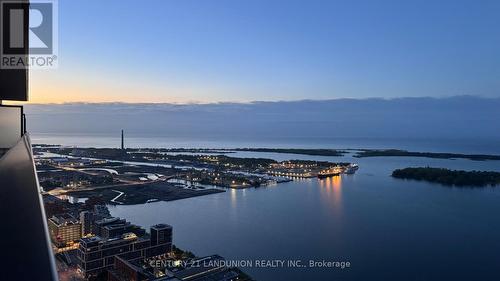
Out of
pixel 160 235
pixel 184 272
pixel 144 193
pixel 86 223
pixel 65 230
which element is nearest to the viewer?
pixel 184 272

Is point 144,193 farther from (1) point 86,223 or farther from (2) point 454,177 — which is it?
(2) point 454,177

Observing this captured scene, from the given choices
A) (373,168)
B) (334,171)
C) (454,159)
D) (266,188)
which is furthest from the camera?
(454,159)

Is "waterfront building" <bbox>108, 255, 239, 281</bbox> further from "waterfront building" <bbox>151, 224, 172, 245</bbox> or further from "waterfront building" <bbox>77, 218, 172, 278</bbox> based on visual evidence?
"waterfront building" <bbox>151, 224, 172, 245</bbox>

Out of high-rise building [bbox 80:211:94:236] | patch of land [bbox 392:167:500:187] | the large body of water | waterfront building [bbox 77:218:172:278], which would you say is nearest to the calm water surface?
the large body of water

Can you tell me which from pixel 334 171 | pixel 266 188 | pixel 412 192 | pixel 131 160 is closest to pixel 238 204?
pixel 266 188

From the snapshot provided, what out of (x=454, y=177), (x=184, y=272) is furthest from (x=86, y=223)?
(x=454, y=177)

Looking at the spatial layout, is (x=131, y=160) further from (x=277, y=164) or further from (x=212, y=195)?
(x=212, y=195)
